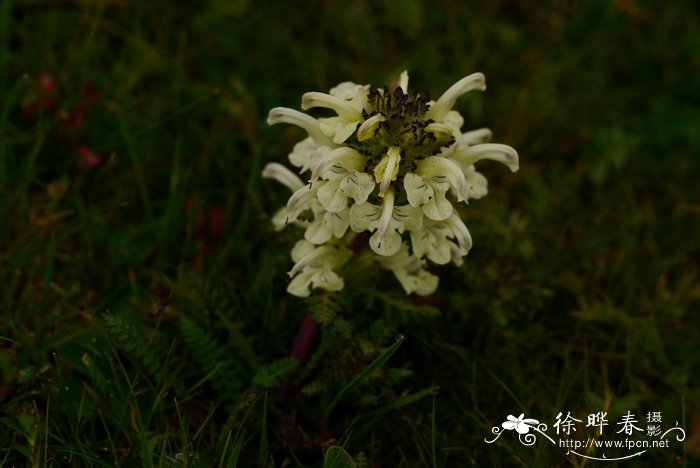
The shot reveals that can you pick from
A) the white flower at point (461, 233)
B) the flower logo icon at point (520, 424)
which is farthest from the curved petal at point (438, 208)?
the flower logo icon at point (520, 424)

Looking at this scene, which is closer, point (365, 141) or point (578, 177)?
point (365, 141)

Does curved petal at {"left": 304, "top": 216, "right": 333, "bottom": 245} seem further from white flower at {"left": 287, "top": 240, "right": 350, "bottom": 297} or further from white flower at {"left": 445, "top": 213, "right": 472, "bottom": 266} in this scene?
white flower at {"left": 445, "top": 213, "right": 472, "bottom": 266}

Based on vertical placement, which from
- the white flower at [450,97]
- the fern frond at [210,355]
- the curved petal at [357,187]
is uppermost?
the white flower at [450,97]

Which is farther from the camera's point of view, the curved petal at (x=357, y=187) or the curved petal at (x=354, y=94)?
the curved petal at (x=354, y=94)

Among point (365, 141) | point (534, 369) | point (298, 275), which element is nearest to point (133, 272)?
point (298, 275)

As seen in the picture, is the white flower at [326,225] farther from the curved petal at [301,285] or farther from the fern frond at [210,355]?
the fern frond at [210,355]

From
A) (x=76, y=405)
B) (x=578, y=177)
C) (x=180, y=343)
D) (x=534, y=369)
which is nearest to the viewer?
(x=76, y=405)

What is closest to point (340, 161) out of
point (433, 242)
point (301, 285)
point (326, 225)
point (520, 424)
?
point (326, 225)

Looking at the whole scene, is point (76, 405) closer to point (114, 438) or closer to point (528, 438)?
point (114, 438)
